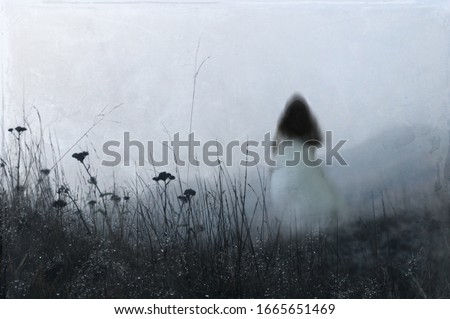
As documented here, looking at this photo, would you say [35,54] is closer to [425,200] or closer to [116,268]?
[116,268]

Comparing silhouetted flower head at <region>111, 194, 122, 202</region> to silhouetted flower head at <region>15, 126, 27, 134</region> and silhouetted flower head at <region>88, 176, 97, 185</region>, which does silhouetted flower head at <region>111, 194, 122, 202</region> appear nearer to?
silhouetted flower head at <region>88, 176, 97, 185</region>

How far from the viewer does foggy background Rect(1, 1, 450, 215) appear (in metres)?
4.25

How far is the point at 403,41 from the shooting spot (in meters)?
4.28

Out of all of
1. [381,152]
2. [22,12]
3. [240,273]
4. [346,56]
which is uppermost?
[22,12]

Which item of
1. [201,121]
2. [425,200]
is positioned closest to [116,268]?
[201,121]

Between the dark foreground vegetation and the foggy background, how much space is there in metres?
0.21

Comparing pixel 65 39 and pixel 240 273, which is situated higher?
pixel 65 39

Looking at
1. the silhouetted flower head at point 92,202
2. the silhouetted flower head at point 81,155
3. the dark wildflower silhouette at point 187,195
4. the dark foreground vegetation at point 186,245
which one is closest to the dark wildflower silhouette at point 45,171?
the dark foreground vegetation at point 186,245

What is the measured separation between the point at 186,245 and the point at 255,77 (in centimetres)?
124

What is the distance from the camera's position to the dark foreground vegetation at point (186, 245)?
4.06 meters

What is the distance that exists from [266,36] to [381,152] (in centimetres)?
112

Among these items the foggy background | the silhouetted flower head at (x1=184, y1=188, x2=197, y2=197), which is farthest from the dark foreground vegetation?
the foggy background

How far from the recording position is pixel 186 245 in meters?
4.12

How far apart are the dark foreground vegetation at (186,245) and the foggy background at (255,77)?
0.67ft
